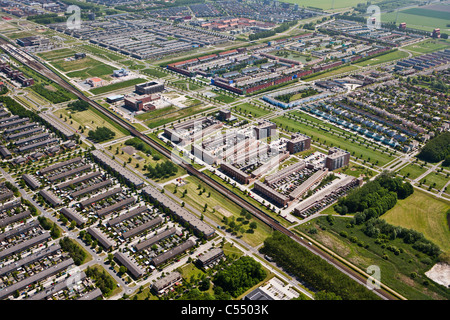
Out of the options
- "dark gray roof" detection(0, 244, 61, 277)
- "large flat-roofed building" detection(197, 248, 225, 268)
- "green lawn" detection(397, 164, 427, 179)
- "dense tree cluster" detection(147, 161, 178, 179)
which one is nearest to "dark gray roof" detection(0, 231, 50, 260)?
"dark gray roof" detection(0, 244, 61, 277)

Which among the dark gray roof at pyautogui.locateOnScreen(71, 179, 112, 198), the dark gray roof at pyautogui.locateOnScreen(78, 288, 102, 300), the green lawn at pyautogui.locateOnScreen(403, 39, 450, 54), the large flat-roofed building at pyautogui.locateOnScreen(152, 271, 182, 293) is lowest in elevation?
the large flat-roofed building at pyautogui.locateOnScreen(152, 271, 182, 293)

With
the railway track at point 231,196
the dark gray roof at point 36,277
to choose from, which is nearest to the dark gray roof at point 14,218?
the dark gray roof at point 36,277

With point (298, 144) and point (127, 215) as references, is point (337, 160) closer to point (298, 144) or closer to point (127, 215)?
point (298, 144)

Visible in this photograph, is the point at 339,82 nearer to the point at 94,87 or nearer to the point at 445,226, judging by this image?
the point at 445,226

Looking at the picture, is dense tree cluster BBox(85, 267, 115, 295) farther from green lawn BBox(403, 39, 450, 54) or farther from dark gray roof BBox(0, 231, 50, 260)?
green lawn BBox(403, 39, 450, 54)
